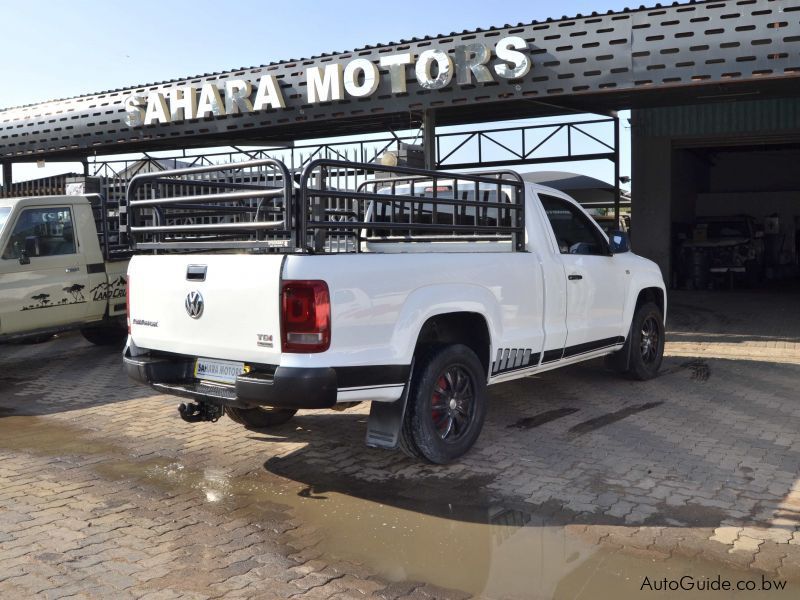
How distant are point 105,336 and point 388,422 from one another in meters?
7.24

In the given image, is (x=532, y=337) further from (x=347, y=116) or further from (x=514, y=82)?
(x=347, y=116)

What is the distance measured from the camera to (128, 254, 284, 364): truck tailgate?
14.3 ft

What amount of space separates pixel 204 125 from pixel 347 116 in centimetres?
328

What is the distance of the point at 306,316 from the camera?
423 cm

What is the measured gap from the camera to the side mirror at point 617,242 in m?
6.99

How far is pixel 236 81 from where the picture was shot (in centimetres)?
1352

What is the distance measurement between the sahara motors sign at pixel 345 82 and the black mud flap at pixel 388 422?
292 inches

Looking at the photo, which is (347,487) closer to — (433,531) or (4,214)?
(433,531)

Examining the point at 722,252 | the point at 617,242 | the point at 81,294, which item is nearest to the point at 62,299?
the point at 81,294

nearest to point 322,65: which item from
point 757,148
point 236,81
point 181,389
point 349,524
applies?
point 236,81

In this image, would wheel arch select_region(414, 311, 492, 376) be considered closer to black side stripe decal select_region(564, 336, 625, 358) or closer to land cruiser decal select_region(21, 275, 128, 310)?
black side stripe decal select_region(564, 336, 625, 358)

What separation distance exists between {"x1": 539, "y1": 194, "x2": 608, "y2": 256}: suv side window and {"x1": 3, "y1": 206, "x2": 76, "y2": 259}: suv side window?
584cm

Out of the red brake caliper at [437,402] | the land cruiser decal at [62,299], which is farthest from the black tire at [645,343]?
the land cruiser decal at [62,299]

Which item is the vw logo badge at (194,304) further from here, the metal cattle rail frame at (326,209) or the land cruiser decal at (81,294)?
the land cruiser decal at (81,294)
